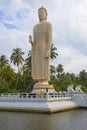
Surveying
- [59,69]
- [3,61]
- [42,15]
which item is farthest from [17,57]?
[59,69]

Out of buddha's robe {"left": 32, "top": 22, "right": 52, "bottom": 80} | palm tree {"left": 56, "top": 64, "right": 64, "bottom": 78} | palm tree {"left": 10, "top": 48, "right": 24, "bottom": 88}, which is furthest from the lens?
palm tree {"left": 56, "top": 64, "right": 64, "bottom": 78}

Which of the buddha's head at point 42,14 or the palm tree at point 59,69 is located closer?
the buddha's head at point 42,14

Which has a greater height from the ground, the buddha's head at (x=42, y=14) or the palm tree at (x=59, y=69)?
the buddha's head at (x=42, y=14)

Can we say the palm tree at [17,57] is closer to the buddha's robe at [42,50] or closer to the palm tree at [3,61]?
the palm tree at [3,61]

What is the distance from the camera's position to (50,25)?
26266 mm

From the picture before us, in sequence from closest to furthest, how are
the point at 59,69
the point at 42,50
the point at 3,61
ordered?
1. the point at 42,50
2. the point at 3,61
3. the point at 59,69

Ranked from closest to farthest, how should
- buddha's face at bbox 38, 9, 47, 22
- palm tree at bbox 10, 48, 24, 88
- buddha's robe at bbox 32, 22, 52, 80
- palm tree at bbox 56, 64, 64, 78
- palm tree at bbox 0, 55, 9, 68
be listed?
buddha's robe at bbox 32, 22, 52, 80 < buddha's face at bbox 38, 9, 47, 22 < palm tree at bbox 10, 48, 24, 88 < palm tree at bbox 0, 55, 9, 68 < palm tree at bbox 56, 64, 64, 78

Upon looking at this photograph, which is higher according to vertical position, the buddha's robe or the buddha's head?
the buddha's head

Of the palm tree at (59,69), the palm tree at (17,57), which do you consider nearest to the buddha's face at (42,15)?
the palm tree at (17,57)

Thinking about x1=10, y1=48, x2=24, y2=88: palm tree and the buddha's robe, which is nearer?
the buddha's robe

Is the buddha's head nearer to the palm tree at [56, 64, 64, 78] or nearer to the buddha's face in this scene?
the buddha's face

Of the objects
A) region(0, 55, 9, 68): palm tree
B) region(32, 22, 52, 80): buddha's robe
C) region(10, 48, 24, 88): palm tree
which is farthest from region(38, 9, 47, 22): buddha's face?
region(0, 55, 9, 68): palm tree

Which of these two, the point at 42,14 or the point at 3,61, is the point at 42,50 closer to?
the point at 42,14

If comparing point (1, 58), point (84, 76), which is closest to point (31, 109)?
point (1, 58)
